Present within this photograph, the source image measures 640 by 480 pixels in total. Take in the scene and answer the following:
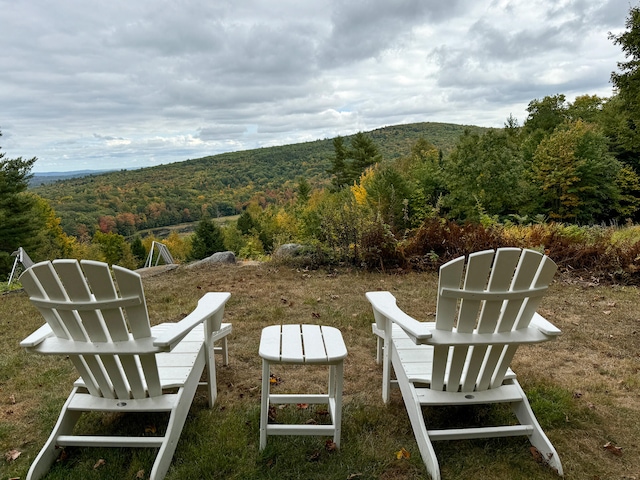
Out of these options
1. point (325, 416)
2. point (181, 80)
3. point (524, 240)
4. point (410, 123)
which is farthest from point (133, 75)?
point (410, 123)

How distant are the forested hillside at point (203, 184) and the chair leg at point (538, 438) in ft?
146

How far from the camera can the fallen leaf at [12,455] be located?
81.7 inches

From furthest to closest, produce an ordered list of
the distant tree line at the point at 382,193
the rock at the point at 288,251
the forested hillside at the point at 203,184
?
1. the forested hillside at the point at 203,184
2. the rock at the point at 288,251
3. the distant tree line at the point at 382,193

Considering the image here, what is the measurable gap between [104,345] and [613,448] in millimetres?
2674

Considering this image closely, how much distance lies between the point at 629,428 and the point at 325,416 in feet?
5.89

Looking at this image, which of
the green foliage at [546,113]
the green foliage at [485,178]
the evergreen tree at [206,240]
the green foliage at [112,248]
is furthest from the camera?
the green foliage at [112,248]

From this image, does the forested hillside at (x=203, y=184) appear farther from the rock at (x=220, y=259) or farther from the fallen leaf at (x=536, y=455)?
the fallen leaf at (x=536, y=455)

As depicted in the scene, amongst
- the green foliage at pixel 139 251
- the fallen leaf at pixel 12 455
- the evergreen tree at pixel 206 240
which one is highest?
the fallen leaf at pixel 12 455

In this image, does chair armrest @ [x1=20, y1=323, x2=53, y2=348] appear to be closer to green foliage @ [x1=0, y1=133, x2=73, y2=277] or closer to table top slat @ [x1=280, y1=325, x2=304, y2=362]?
table top slat @ [x1=280, y1=325, x2=304, y2=362]

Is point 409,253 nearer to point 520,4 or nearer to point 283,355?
point 283,355

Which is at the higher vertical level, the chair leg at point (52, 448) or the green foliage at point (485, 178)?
the chair leg at point (52, 448)

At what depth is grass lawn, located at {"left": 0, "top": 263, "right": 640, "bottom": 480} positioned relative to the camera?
1.95m

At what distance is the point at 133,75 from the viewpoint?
59.5 feet

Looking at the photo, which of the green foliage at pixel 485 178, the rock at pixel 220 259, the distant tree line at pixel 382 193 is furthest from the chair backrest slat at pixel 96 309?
the green foliage at pixel 485 178
